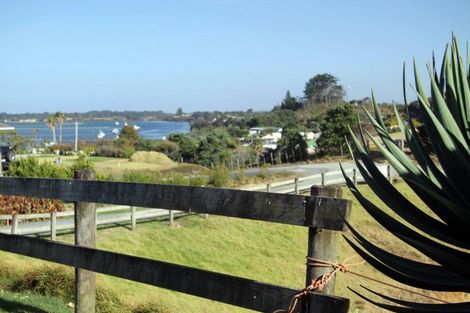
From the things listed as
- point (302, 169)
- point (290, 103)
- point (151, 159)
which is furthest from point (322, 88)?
point (302, 169)

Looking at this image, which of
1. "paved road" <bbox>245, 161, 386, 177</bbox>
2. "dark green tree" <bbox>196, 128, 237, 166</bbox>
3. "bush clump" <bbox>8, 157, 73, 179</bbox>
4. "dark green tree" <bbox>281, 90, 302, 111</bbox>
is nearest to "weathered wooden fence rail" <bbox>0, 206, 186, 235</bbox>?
"bush clump" <bbox>8, 157, 73, 179</bbox>

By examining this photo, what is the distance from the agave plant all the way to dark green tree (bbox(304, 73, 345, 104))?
14105 cm

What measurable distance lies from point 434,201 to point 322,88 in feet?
505

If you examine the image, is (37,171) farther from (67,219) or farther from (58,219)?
(67,219)

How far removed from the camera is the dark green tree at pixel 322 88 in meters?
146

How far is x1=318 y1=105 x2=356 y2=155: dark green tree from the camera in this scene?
5134 cm

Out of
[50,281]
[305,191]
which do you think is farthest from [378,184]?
[305,191]

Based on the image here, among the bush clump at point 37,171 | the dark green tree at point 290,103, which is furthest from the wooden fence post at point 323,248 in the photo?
the dark green tree at point 290,103

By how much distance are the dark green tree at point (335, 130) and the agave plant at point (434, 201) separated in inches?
1886

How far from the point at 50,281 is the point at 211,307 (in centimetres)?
491

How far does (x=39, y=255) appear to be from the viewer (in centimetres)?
456

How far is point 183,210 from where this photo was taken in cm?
366

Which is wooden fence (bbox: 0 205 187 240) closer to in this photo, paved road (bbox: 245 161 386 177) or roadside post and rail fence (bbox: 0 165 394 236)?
roadside post and rail fence (bbox: 0 165 394 236)

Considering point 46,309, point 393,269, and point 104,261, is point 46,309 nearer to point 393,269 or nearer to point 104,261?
point 104,261
